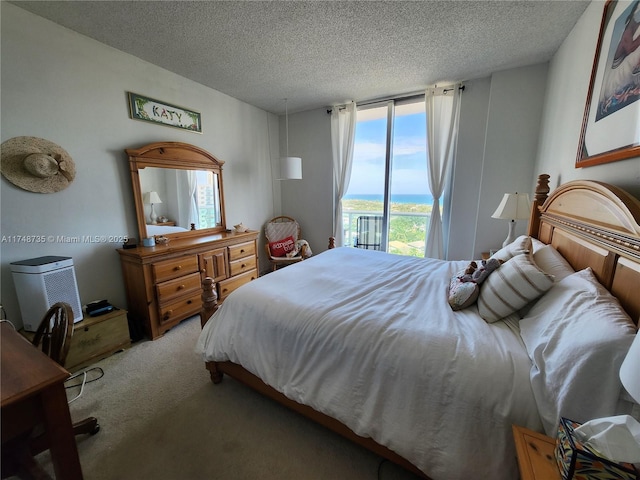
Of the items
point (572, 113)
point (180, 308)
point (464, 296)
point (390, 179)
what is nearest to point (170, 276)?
point (180, 308)

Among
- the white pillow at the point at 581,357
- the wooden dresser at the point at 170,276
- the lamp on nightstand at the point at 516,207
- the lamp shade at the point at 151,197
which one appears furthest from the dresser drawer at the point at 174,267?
the lamp on nightstand at the point at 516,207

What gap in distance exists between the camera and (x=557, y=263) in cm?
141

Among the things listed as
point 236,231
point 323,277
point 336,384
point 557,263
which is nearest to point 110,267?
point 236,231

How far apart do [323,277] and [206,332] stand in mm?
883

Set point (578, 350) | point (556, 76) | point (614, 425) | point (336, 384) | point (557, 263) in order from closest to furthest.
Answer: point (614, 425) → point (578, 350) → point (336, 384) → point (557, 263) → point (556, 76)

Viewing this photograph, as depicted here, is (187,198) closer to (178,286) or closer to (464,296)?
(178,286)

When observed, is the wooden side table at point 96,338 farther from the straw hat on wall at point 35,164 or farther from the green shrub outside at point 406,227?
the green shrub outside at point 406,227

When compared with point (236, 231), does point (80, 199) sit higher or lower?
higher

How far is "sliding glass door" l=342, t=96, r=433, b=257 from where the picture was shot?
3395mm

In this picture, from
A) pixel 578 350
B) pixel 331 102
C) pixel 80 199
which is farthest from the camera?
pixel 331 102

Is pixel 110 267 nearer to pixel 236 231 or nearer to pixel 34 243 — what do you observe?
pixel 34 243

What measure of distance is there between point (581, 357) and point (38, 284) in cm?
295

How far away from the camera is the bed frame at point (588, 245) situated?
3.16 feet

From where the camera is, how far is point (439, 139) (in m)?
3.15
